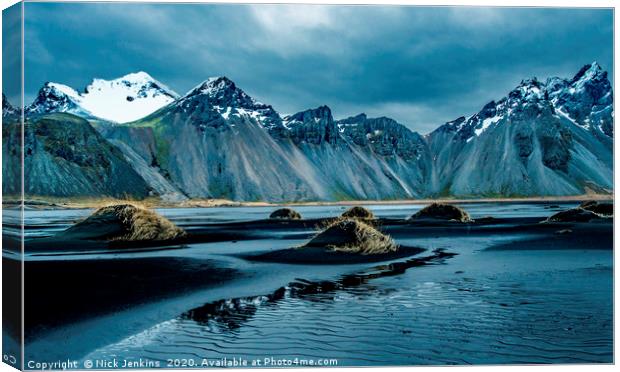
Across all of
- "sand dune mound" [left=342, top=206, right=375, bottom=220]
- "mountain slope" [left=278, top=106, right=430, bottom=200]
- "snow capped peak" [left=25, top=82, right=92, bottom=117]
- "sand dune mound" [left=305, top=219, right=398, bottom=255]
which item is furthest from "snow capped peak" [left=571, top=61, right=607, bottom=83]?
"snow capped peak" [left=25, top=82, right=92, bottom=117]

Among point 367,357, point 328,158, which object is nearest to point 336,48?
point 367,357

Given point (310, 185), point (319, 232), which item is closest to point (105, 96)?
point (319, 232)

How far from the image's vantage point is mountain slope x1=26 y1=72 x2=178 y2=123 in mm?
17531

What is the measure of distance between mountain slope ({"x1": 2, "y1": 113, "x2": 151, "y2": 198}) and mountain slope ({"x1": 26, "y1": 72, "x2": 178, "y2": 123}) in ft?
2.05

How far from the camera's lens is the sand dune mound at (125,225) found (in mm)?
25875

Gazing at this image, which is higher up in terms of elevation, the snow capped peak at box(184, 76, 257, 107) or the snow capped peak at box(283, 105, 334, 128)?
the snow capped peak at box(184, 76, 257, 107)

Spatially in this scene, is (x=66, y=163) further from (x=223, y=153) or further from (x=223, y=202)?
(x=223, y=202)

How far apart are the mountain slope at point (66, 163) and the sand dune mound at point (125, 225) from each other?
789mm

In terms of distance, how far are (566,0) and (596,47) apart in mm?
1894

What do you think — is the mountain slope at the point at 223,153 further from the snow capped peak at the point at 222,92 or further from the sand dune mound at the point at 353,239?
the sand dune mound at the point at 353,239

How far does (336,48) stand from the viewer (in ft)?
58.9

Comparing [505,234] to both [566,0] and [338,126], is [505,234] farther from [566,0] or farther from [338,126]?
[566,0]

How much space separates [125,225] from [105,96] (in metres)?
6.73

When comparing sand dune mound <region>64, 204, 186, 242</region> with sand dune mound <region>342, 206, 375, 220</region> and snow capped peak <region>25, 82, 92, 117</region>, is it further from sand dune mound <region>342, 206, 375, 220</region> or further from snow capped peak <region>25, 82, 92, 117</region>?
sand dune mound <region>342, 206, 375, 220</region>
